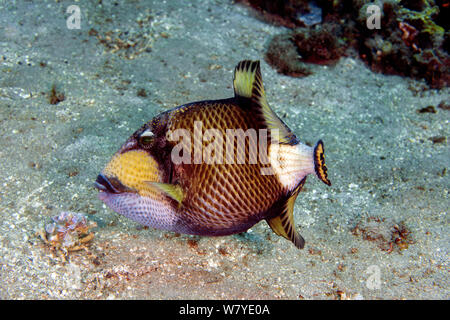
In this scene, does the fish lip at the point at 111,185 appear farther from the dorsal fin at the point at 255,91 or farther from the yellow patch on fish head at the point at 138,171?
the dorsal fin at the point at 255,91

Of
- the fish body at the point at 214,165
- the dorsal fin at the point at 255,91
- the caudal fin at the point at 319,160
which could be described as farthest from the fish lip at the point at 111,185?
the caudal fin at the point at 319,160

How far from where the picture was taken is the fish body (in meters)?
1.69

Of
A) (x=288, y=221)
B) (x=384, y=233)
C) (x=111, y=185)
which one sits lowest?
(x=384, y=233)

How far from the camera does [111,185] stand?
1774mm

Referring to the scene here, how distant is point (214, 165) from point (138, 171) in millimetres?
426

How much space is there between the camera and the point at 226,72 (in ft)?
18.0

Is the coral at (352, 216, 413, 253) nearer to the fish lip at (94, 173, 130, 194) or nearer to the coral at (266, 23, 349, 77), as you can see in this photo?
the fish lip at (94, 173, 130, 194)

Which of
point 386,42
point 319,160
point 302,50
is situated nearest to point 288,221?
point 319,160

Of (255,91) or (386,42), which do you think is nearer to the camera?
(255,91)

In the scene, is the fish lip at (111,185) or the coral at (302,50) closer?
the fish lip at (111,185)

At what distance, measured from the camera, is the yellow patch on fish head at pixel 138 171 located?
175cm

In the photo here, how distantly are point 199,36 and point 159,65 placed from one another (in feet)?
3.64

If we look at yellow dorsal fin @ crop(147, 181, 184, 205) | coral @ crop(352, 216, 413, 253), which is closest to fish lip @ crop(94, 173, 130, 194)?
yellow dorsal fin @ crop(147, 181, 184, 205)

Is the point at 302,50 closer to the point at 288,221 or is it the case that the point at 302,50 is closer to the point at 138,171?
the point at 288,221
